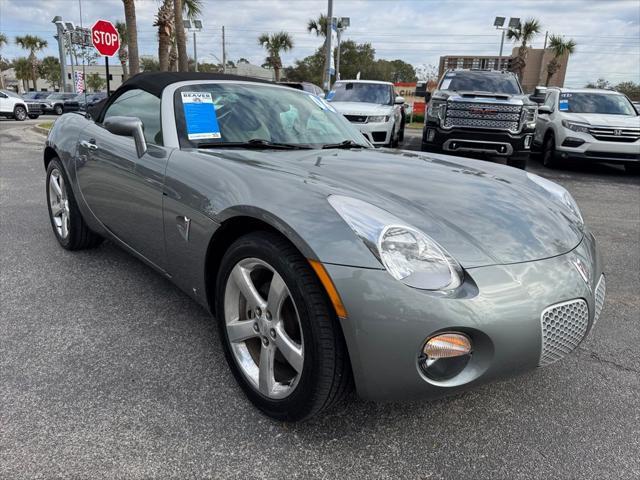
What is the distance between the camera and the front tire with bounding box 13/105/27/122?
2264 cm

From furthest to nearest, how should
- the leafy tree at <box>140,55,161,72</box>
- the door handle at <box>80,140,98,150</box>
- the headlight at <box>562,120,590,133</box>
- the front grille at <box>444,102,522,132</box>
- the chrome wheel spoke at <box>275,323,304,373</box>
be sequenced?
the leafy tree at <box>140,55,161,72</box>
the headlight at <box>562,120,590,133</box>
the front grille at <box>444,102,522,132</box>
the door handle at <box>80,140,98,150</box>
the chrome wheel spoke at <box>275,323,304,373</box>

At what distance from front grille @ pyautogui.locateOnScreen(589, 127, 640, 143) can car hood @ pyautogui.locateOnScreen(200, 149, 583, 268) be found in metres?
7.51

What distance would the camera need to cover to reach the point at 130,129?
8.25 ft

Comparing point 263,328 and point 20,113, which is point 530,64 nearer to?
point 20,113

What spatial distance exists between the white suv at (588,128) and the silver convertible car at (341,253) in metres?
7.49

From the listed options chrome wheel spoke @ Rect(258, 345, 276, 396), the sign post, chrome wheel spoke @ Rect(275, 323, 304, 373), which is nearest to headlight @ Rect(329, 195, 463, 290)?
chrome wheel spoke @ Rect(275, 323, 304, 373)

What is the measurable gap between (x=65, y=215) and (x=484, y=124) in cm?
699

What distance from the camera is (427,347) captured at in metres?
1.57

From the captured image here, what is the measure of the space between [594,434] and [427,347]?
0.91 m

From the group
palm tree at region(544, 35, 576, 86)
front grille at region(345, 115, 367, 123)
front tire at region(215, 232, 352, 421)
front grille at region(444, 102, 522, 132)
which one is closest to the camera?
front tire at region(215, 232, 352, 421)

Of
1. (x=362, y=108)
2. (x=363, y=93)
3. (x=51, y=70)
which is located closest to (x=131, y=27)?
(x=363, y=93)

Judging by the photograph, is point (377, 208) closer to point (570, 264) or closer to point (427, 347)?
point (427, 347)

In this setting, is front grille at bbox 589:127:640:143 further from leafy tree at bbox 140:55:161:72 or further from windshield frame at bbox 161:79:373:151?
leafy tree at bbox 140:55:161:72

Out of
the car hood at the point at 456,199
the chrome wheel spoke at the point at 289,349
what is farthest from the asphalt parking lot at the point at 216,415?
the car hood at the point at 456,199
